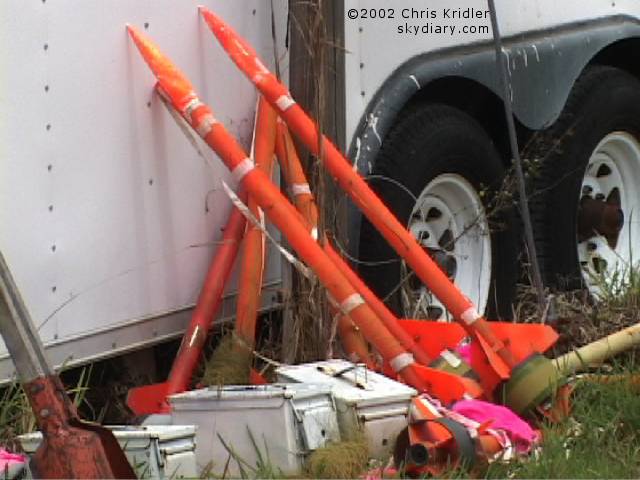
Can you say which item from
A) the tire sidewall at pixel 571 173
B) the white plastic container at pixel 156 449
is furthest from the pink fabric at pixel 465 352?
the tire sidewall at pixel 571 173

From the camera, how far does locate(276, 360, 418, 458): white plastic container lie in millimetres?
4336

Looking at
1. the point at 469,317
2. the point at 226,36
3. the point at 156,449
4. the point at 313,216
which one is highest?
the point at 226,36

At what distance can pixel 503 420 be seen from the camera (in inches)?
176

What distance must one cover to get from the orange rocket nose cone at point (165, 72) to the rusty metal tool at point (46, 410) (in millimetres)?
988

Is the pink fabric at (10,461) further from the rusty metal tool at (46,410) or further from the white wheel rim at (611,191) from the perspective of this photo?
the white wheel rim at (611,191)

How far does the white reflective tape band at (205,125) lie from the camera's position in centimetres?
468

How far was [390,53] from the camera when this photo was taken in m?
5.45

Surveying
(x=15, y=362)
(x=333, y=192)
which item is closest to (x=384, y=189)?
(x=333, y=192)

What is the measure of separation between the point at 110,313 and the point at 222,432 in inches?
20.7

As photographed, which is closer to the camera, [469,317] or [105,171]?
[105,171]

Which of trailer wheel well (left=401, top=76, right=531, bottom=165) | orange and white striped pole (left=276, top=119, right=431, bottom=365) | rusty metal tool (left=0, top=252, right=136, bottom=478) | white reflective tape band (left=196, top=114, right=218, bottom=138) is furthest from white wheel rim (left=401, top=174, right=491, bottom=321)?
rusty metal tool (left=0, top=252, right=136, bottom=478)

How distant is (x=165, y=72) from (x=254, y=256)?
24.5 inches

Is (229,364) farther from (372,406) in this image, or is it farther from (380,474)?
(380,474)

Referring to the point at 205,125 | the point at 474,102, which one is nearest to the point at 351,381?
the point at 205,125
